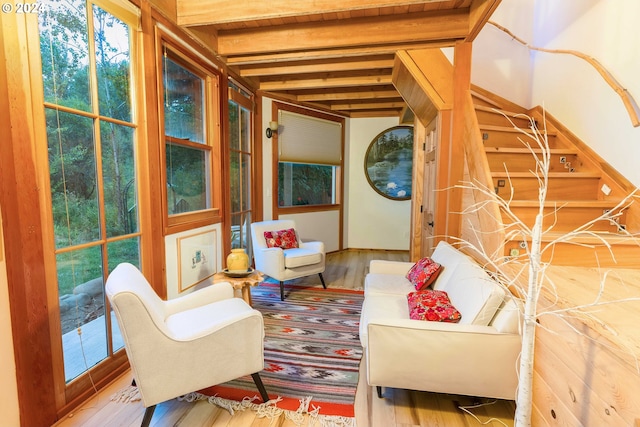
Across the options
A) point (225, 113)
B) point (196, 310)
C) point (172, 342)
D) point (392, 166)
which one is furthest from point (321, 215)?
point (172, 342)

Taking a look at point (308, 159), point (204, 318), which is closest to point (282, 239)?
point (308, 159)

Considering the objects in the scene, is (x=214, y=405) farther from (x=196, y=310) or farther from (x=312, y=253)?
(x=312, y=253)

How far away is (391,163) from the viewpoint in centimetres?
529

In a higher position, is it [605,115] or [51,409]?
[605,115]

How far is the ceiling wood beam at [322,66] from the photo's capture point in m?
3.05

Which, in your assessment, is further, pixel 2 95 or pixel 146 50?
pixel 146 50

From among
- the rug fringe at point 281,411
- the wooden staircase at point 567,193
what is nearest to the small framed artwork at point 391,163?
the wooden staircase at point 567,193

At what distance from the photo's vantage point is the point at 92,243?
177 centimetres

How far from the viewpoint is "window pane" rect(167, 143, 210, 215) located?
250cm

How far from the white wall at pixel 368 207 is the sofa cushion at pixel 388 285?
276 centimetres

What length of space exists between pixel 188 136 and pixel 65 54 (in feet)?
3.75

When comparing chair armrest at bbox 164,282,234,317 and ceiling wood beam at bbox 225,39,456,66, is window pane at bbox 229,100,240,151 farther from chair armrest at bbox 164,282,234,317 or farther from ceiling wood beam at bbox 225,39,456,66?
chair armrest at bbox 164,282,234,317

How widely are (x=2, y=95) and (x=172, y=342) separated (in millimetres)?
1285

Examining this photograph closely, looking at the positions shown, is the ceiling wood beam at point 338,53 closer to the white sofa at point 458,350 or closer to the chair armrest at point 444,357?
the white sofa at point 458,350
